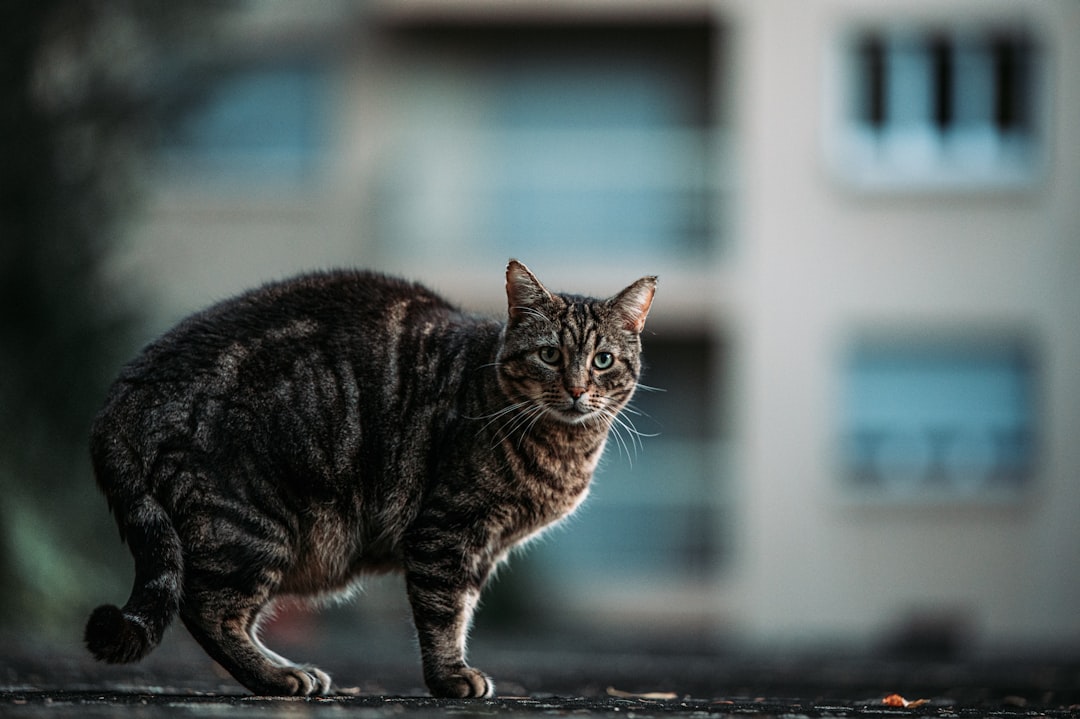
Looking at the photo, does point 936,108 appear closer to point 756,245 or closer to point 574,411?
point 756,245

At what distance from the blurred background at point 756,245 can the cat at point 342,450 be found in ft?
36.9

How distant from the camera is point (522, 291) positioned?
541 centimetres

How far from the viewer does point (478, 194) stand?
60.7 feet

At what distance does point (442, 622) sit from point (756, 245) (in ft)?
43.8

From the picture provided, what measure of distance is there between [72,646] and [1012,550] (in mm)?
11726

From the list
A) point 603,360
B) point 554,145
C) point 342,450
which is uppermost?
point 554,145

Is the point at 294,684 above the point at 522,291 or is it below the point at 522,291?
below

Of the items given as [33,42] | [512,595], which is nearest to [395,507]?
[33,42]

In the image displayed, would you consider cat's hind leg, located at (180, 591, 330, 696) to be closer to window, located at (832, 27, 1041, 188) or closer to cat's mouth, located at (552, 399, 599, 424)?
cat's mouth, located at (552, 399, 599, 424)

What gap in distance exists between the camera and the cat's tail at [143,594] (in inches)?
178

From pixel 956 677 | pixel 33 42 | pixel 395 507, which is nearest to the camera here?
pixel 395 507

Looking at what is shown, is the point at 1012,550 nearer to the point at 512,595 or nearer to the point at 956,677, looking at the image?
the point at 512,595

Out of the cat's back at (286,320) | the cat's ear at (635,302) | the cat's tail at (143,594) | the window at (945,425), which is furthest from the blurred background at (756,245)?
the cat's tail at (143,594)

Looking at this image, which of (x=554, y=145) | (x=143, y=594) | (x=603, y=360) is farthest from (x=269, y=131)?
(x=143, y=594)
